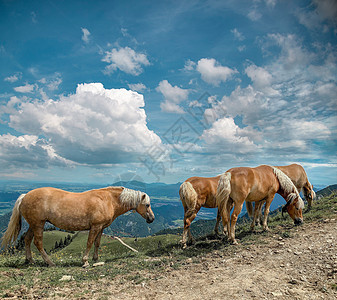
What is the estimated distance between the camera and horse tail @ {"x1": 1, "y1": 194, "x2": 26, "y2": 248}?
7.76 meters

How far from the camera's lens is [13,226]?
7930 millimetres

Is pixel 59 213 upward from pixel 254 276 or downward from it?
upward

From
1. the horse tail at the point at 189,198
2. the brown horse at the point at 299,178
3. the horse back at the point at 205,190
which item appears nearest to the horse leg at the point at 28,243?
the horse tail at the point at 189,198

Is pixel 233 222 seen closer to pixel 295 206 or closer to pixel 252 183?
pixel 252 183

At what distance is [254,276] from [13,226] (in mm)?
8520

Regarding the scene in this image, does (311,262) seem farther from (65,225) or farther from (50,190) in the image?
(50,190)

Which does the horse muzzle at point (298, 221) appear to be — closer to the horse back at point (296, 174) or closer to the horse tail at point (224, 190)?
the horse tail at point (224, 190)

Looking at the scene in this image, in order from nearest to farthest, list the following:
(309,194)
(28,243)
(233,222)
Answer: (28,243) < (233,222) < (309,194)

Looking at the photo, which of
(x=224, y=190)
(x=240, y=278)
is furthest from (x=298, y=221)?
(x=240, y=278)

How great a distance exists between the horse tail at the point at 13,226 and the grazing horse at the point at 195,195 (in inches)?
254

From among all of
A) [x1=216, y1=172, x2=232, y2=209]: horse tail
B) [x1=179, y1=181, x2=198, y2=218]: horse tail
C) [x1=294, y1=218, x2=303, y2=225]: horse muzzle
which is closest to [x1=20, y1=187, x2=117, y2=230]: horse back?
[x1=179, y1=181, x2=198, y2=218]: horse tail

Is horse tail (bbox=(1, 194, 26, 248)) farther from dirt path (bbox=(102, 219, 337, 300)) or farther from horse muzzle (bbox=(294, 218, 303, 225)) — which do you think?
horse muzzle (bbox=(294, 218, 303, 225))

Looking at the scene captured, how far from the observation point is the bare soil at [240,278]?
4.51 metres

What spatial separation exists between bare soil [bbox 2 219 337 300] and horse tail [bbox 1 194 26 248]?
135 inches
